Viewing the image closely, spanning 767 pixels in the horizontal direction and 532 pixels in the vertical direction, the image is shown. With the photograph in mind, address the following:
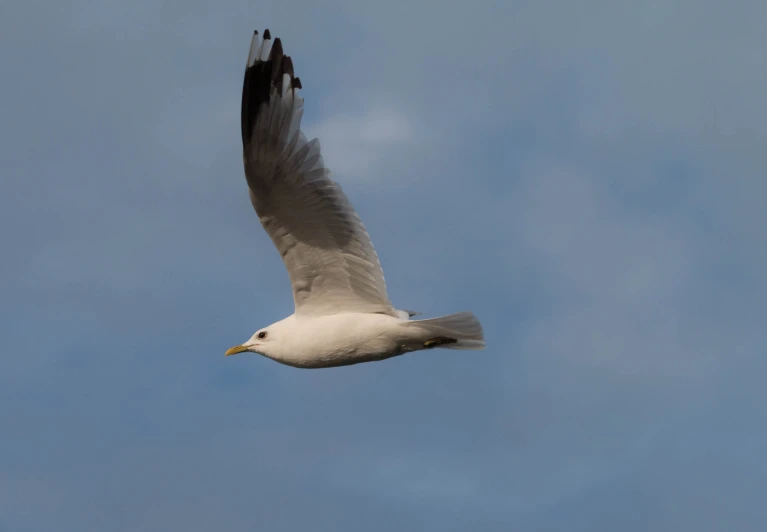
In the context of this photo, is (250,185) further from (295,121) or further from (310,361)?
(310,361)

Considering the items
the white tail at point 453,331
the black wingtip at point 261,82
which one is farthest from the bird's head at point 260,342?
the black wingtip at point 261,82

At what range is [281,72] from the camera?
53.7 ft

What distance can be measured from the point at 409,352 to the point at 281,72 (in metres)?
3.41

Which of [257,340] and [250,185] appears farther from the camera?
[257,340]

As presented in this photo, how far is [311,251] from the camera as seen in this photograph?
16.7 m

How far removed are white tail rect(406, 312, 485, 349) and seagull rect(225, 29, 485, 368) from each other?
11 mm

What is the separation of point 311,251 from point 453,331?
182cm

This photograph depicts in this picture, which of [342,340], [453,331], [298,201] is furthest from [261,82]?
[453,331]

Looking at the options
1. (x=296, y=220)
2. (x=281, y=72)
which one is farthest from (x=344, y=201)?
(x=281, y=72)

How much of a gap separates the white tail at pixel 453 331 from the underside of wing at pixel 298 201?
2.19 ft

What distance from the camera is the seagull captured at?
635 inches

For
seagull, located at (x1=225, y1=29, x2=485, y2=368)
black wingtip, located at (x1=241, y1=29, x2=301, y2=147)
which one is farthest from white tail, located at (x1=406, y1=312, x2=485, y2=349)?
black wingtip, located at (x1=241, y1=29, x2=301, y2=147)

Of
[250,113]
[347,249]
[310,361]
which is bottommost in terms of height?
[310,361]

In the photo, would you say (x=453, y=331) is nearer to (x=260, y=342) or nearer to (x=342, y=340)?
(x=342, y=340)
